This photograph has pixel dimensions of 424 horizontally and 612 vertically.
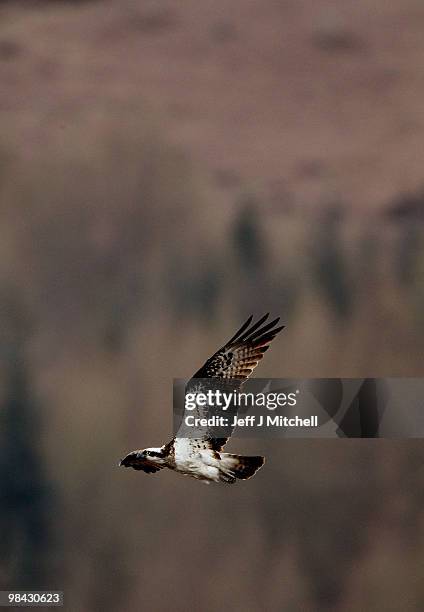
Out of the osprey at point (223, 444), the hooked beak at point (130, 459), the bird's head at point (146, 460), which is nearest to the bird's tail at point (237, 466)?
the osprey at point (223, 444)

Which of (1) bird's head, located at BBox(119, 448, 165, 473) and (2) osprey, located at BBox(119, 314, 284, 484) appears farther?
(1) bird's head, located at BBox(119, 448, 165, 473)

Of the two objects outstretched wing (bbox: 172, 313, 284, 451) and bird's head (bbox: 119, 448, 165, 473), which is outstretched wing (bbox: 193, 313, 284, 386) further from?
bird's head (bbox: 119, 448, 165, 473)

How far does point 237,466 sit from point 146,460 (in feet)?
1.79

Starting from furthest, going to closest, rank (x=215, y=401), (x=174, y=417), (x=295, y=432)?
(x=295, y=432), (x=174, y=417), (x=215, y=401)

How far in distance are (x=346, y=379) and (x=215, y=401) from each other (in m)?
1.25

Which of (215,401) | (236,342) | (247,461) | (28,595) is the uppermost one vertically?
(236,342)

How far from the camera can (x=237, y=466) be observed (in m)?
4.93

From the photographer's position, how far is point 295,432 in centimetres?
547

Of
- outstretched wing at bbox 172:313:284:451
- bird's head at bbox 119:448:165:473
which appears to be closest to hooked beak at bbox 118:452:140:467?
bird's head at bbox 119:448:165:473

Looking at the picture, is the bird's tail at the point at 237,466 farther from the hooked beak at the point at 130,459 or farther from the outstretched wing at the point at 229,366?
the hooked beak at the point at 130,459

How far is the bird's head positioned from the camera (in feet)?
16.5

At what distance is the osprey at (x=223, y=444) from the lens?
4773 mm

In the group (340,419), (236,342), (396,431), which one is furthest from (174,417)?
(396,431)

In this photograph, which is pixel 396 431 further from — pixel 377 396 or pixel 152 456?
pixel 152 456
